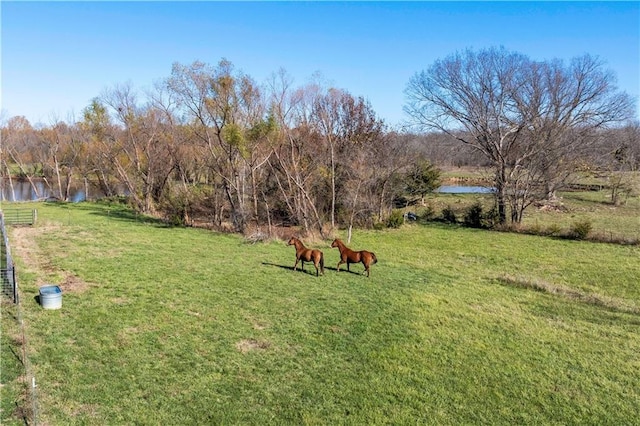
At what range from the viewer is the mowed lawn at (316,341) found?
25.1 feet

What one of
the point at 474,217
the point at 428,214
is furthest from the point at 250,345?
the point at 428,214

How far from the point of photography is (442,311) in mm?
13047

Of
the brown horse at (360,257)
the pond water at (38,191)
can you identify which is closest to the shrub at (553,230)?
the brown horse at (360,257)

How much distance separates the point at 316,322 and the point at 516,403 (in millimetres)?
4926

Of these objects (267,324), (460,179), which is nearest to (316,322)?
(267,324)

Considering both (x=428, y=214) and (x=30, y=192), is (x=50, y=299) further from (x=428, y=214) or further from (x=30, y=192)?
(x=30, y=192)

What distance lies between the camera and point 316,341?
1025cm

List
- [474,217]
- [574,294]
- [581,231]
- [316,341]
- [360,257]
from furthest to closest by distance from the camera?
[474,217], [581,231], [360,257], [574,294], [316,341]

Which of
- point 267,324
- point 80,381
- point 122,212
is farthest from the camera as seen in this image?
point 122,212

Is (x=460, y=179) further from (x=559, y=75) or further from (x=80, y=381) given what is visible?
(x=80, y=381)

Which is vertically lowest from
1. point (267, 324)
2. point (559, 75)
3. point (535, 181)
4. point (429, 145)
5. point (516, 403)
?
point (516, 403)

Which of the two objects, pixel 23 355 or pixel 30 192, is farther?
pixel 30 192

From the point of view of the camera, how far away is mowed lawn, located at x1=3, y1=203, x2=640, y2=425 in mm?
7645

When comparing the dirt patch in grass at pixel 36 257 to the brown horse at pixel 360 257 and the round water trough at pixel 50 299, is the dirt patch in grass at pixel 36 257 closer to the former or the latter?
the round water trough at pixel 50 299
